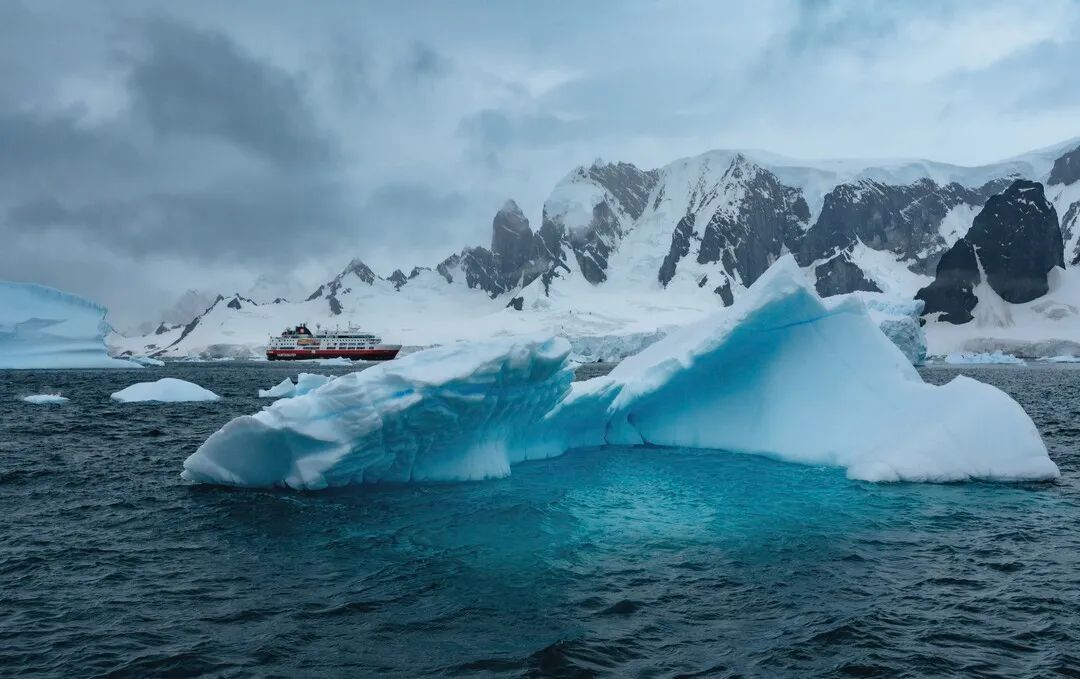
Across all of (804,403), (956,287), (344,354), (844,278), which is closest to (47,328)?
(344,354)

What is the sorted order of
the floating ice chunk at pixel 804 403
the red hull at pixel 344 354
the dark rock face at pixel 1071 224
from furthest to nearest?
the dark rock face at pixel 1071 224 → the red hull at pixel 344 354 → the floating ice chunk at pixel 804 403

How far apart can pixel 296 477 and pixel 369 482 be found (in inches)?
62.5

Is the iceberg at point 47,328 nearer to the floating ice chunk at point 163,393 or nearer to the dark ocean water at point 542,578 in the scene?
the floating ice chunk at point 163,393

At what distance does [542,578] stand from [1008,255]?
629 feet

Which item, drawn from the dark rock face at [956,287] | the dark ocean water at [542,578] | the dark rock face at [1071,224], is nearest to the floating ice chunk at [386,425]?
the dark ocean water at [542,578]

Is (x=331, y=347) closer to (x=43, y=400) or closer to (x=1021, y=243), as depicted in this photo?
(x=43, y=400)

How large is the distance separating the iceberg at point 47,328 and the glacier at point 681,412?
249 feet

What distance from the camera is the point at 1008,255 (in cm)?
16262

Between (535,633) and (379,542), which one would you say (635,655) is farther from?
(379,542)

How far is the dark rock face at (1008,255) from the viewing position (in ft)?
529

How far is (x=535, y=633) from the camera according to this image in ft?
23.8

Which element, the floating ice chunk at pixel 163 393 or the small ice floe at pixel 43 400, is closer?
the small ice floe at pixel 43 400

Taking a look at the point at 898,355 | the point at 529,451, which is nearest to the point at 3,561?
the point at 529,451

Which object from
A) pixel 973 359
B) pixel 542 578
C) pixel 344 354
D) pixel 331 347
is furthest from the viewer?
pixel 331 347
